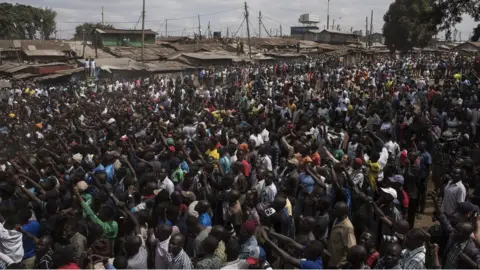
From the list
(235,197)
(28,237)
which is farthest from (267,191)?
(28,237)

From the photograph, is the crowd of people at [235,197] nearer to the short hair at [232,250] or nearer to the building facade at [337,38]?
the short hair at [232,250]

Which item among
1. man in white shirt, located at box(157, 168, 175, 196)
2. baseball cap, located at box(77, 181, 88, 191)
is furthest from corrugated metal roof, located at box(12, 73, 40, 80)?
man in white shirt, located at box(157, 168, 175, 196)

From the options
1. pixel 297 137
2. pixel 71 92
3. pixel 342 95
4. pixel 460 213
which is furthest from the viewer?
pixel 71 92

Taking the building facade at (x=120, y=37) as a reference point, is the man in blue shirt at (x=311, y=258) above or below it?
below

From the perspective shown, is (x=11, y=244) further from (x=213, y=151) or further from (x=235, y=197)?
(x=213, y=151)

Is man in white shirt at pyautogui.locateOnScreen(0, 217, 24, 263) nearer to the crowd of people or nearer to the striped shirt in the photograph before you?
the crowd of people

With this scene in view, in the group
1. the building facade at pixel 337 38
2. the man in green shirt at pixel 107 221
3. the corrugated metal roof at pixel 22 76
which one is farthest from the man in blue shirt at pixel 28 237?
the building facade at pixel 337 38

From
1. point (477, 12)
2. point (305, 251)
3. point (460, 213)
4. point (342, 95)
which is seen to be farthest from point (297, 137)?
point (477, 12)

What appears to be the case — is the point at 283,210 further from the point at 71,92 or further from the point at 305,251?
the point at 71,92
